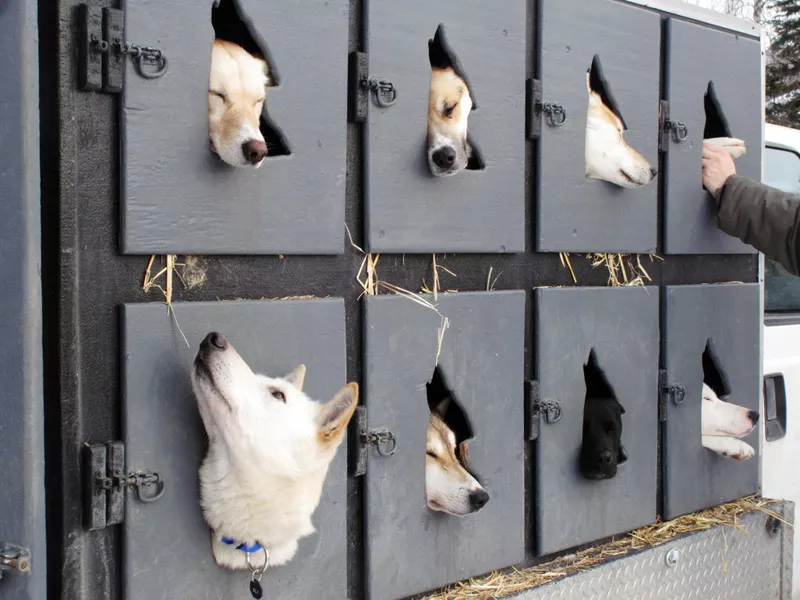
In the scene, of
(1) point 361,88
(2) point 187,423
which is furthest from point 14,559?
(1) point 361,88

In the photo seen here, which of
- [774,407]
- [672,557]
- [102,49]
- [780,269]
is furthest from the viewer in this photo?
[780,269]

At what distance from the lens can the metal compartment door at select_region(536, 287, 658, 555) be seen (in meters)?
2.79

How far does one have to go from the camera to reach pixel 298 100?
7.16ft

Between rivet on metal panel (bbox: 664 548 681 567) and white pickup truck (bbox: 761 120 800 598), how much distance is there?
78 centimetres

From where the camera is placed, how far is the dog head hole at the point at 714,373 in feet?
10.9

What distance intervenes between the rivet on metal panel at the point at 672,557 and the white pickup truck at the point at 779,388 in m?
0.78

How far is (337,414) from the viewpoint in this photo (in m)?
2.10

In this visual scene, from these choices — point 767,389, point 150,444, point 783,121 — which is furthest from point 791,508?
point 783,121

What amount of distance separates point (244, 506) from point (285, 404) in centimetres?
24

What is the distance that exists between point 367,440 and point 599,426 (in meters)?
0.92

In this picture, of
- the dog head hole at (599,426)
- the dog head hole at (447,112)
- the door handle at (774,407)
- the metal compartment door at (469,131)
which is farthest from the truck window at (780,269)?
the dog head hole at (447,112)

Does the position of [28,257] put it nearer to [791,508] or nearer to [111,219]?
[111,219]

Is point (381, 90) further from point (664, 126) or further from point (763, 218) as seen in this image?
point (763, 218)

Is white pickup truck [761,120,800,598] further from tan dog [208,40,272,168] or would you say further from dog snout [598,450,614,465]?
tan dog [208,40,272,168]
